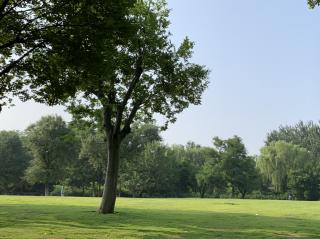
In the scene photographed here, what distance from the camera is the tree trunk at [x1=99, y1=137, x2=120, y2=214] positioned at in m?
28.3

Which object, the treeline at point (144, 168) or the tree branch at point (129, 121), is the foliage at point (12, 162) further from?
the tree branch at point (129, 121)

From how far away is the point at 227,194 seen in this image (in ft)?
323

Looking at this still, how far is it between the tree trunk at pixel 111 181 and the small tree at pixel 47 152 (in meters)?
65.5

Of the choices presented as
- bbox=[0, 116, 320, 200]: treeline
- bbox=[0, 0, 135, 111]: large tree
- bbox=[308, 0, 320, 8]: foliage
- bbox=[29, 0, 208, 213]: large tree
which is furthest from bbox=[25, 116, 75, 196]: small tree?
bbox=[308, 0, 320, 8]: foliage

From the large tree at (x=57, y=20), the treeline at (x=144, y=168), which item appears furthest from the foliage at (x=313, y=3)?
the treeline at (x=144, y=168)

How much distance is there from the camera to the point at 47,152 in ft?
306

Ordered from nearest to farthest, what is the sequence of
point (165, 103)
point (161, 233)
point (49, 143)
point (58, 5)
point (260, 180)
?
point (58, 5)
point (161, 233)
point (165, 103)
point (49, 143)
point (260, 180)

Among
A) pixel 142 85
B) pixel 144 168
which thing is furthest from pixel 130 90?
pixel 144 168

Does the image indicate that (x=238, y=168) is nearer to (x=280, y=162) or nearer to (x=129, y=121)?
Result: (x=280, y=162)

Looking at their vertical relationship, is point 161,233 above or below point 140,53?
below

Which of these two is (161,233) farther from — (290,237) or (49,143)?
(49,143)

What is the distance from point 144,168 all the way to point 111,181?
6984 cm

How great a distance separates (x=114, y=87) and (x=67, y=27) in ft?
40.3

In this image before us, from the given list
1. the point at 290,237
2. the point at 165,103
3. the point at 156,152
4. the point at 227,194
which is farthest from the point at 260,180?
the point at 290,237
